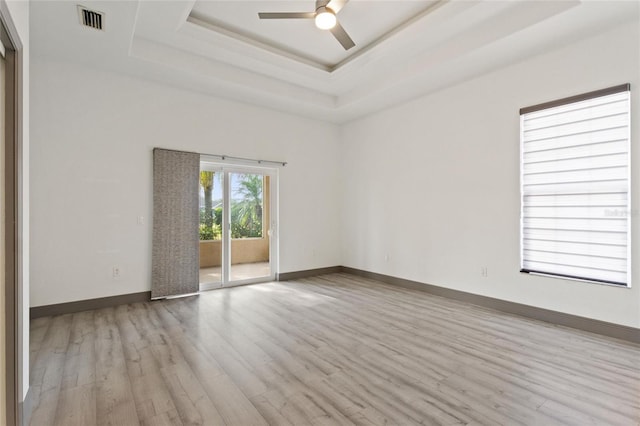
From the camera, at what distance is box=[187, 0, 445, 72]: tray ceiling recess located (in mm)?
3355

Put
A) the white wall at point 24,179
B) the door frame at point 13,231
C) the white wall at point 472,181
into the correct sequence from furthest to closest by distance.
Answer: the white wall at point 472,181 → the white wall at point 24,179 → the door frame at point 13,231

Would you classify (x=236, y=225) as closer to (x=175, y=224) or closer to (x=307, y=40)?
(x=175, y=224)

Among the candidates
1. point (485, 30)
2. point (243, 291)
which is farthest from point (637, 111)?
point (243, 291)

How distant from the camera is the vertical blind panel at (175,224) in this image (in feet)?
14.8

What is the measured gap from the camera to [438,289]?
15.6 feet

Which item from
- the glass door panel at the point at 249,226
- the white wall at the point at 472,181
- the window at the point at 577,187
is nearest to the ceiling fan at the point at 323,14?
the white wall at the point at 472,181

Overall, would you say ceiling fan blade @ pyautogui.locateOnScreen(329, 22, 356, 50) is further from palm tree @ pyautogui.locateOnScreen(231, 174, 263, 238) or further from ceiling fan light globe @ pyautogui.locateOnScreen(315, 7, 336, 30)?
palm tree @ pyautogui.locateOnScreen(231, 174, 263, 238)

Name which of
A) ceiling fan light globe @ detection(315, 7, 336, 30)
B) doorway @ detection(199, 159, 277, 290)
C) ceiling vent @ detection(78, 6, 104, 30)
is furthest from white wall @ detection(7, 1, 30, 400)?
doorway @ detection(199, 159, 277, 290)

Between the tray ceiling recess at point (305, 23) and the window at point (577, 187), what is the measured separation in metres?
1.97

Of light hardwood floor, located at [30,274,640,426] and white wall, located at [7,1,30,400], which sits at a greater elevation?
white wall, located at [7,1,30,400]

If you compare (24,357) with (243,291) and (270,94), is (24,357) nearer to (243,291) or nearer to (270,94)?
(243,291)

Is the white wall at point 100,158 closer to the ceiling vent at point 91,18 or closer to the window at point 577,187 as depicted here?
the ceiling vent at point 91,18

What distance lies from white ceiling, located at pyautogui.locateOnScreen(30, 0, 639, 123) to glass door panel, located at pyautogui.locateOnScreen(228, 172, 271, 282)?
149 cm

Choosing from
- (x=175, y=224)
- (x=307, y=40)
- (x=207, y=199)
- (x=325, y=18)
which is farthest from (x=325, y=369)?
(x=307, y=40)
